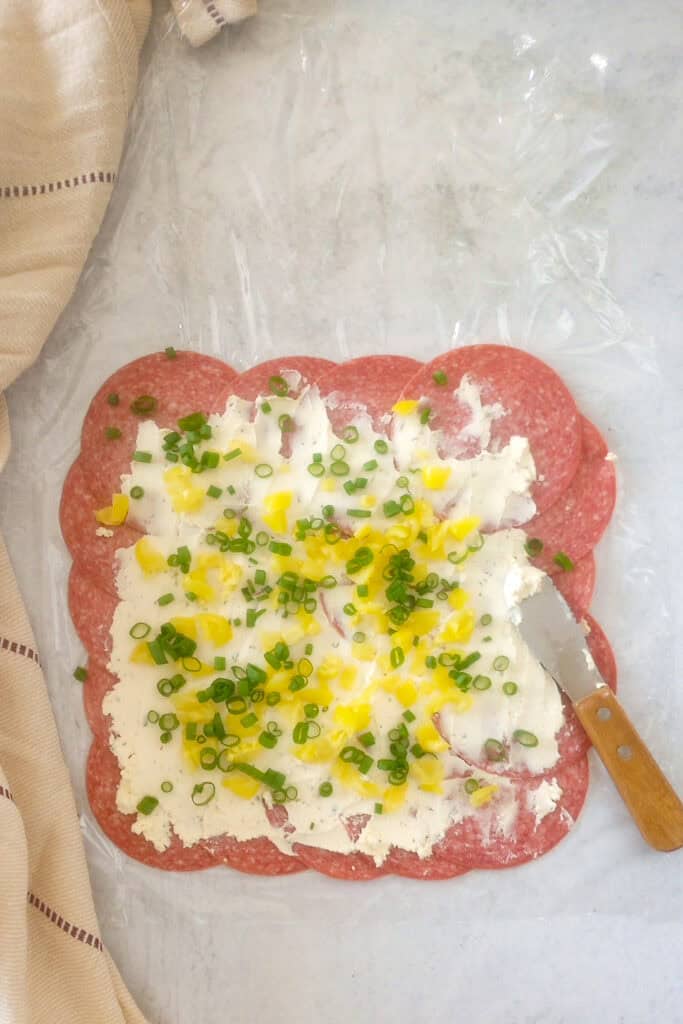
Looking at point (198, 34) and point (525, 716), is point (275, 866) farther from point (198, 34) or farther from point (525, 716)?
point (198, 34)

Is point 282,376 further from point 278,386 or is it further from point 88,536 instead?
point 88,536

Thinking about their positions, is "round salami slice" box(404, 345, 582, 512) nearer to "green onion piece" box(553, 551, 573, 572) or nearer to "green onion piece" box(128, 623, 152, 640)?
"green onion piece" box(553, 551, 573, 572)

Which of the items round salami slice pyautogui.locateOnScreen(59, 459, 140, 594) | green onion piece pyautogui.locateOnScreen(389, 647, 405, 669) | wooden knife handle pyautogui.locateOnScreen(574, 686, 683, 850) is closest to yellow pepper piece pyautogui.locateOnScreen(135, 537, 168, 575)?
round salami slice pyautogui.locateOnScreen(59, 459, 140, 594)

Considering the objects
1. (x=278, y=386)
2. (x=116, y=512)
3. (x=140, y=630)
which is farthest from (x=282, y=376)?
(x=140, y=630)

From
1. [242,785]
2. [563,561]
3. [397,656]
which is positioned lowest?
[242,785]

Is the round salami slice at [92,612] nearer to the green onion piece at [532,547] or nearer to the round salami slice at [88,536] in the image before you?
the round salami slice at [88,536]

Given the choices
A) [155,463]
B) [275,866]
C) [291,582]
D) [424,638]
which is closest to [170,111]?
[155,463]

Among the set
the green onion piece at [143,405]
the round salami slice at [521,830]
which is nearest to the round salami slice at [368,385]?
the green onion piece at [143,405]
